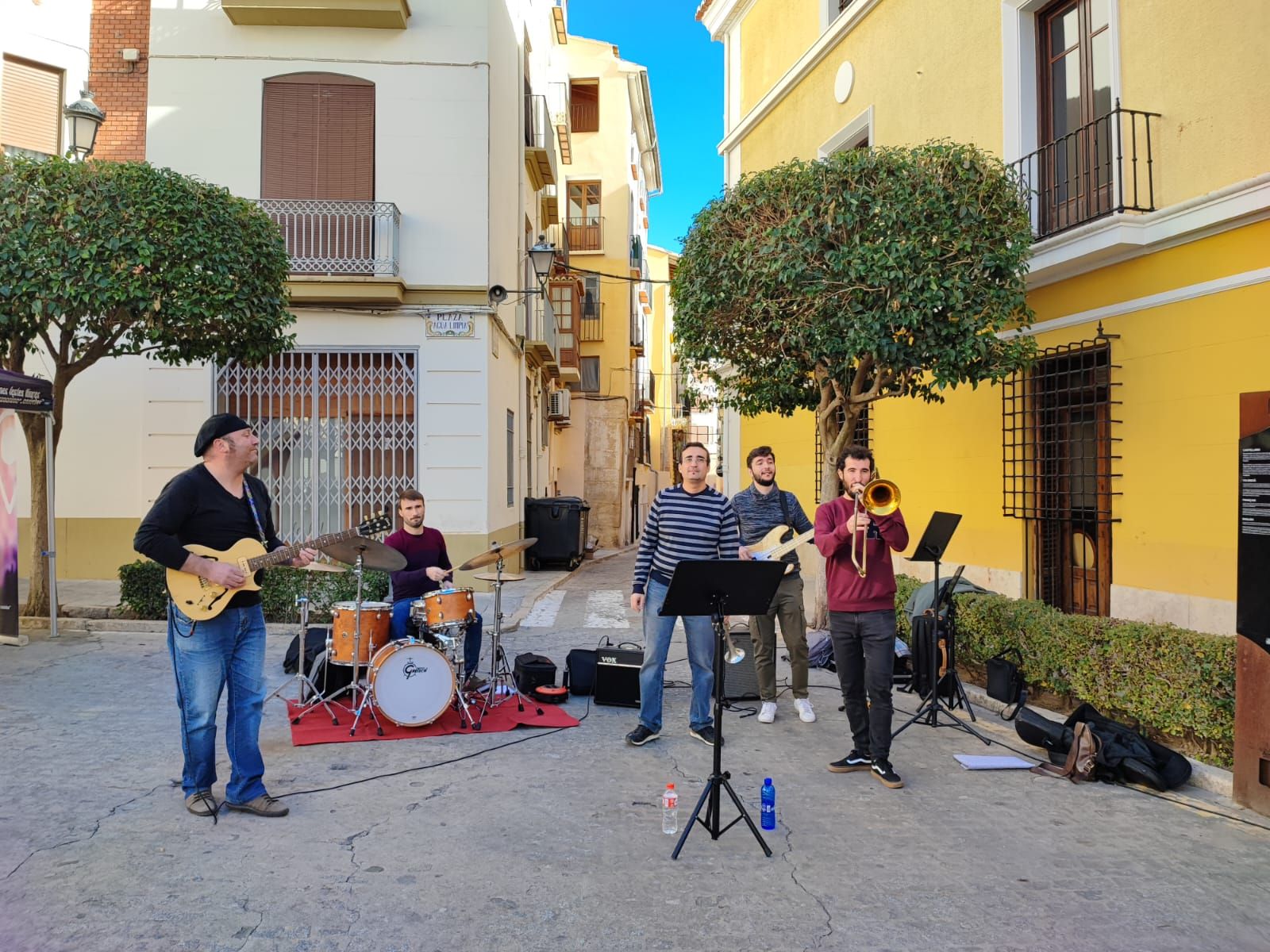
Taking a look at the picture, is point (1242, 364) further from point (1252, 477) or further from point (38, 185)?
point (38, 185)

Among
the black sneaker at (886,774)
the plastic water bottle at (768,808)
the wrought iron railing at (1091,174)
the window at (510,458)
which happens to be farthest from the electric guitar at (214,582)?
the window at (510,458)

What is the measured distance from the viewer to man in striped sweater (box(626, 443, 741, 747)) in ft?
19.2

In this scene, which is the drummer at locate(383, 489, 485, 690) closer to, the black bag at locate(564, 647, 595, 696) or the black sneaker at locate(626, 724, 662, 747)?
the black bag at locate(564, 647, 595, 696)

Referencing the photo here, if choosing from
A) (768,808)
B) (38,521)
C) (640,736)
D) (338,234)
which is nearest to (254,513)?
(640,736)

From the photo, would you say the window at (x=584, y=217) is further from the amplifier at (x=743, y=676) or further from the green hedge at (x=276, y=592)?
the amplifier at (x=743, y=676)

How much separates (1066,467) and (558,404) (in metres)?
15.8

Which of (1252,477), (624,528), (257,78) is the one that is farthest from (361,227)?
(624,528)

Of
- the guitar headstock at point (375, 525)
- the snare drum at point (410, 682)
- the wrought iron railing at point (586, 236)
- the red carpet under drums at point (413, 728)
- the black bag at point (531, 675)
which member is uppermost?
the wrought iron railing at point (586, 236)

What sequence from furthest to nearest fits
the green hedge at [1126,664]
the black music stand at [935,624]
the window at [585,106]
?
the window at [585,106] < the black music stand at [935,624] < the green hedge at [1126,664]

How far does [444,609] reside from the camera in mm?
6270

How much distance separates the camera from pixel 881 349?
7820 millimetres

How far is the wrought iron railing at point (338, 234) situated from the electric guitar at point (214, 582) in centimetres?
944

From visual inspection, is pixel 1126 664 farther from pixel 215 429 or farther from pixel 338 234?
pixel 338 234

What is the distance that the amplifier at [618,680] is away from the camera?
696 centimetres
